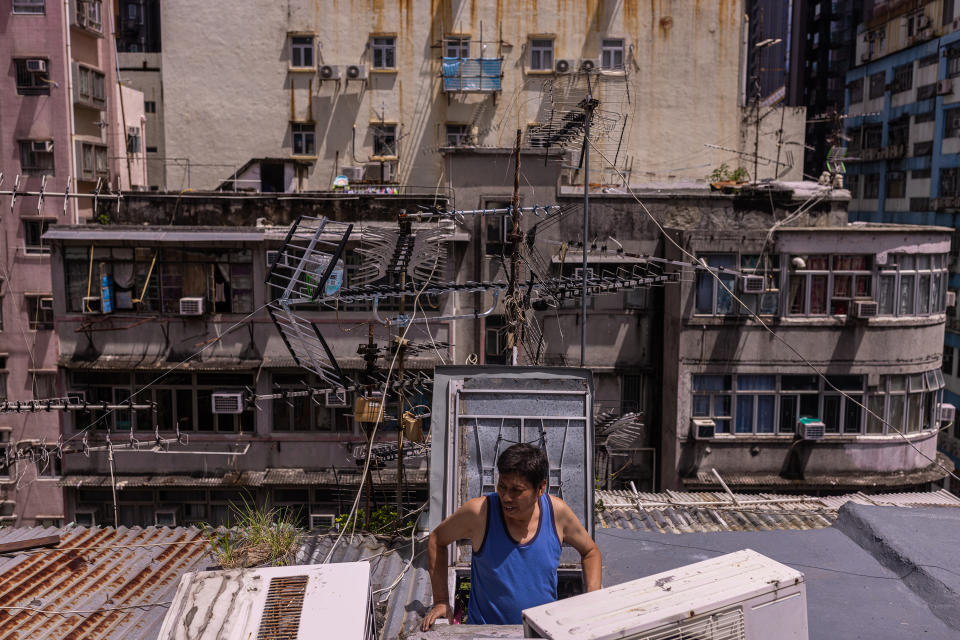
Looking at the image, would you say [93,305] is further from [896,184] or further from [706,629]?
[896,184]

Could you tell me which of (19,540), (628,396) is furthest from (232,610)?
(628,396)

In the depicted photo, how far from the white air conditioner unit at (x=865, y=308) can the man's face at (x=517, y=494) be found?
55.3 feet

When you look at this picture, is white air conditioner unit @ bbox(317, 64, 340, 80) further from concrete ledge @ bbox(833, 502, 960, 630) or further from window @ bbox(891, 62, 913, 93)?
window @ bbox(891, 62, 913, 93)

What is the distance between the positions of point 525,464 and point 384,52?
26.2m

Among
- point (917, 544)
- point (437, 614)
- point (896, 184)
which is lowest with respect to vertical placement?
point (917, 544)

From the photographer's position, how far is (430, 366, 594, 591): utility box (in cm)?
755

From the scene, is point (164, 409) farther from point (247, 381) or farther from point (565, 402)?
point (565, 402)

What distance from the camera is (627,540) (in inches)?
323

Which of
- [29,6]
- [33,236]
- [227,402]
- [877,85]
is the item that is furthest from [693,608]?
[877,85]

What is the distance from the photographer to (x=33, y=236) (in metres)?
25.0

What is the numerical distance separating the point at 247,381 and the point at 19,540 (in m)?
11.2

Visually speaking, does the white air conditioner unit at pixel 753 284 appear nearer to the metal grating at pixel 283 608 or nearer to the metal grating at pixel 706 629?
the metal grating at pixel 283 608

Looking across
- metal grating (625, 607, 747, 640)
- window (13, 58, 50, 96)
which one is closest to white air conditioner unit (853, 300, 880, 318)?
metal grating (625, 607, 747, 640)

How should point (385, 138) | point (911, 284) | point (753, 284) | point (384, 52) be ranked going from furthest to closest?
1. point (385, 138)
2. point (384, 52)
3. point (911, 284)
4. point (753, 284)
